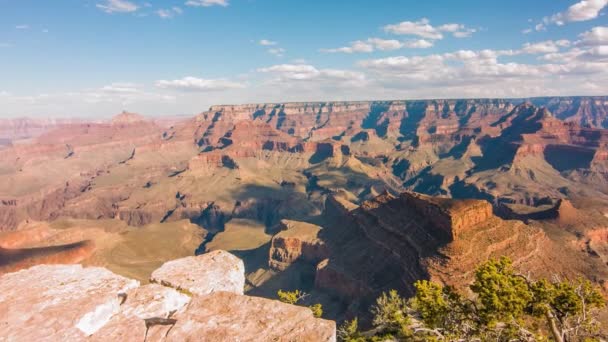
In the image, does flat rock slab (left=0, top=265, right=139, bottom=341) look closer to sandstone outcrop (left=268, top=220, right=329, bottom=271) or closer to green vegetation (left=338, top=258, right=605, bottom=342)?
green vegetation (left=338, top=258, right=605, bottom=342)

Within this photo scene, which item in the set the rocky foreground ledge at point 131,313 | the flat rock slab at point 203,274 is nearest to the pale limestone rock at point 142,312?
the rocky foreground ledge at point 131,313

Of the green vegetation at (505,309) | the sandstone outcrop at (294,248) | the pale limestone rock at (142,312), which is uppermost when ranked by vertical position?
the pale limestone rock at (142,312)

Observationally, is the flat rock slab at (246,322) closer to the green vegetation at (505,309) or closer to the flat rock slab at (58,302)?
the flat rock slab at (58,302)

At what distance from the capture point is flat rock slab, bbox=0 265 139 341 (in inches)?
648

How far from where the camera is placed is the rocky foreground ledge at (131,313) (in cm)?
1656

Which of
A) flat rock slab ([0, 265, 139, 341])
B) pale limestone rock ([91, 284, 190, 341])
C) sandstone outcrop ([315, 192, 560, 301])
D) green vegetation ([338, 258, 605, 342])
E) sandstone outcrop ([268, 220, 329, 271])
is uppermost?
flat rock slab ([0, 265, 139, 341])

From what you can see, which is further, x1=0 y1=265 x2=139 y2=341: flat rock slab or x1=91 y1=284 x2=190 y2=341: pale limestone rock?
x1=91 y1=284 x2=190 y2=341: pale limestone rock

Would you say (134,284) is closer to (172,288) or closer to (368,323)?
(172,288)

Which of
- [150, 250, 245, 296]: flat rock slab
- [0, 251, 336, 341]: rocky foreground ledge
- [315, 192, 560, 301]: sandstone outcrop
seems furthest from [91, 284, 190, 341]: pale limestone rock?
[315, 192, 560, 301]: sandstone outcrop

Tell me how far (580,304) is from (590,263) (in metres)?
56.1

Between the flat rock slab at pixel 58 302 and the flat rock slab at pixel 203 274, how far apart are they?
2.83 metres

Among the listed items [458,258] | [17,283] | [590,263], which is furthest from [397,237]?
[17,283]

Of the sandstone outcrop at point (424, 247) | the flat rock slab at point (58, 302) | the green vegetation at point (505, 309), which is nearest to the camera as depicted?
the flat rock slab at point (58, 302)

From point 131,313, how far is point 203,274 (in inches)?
277
